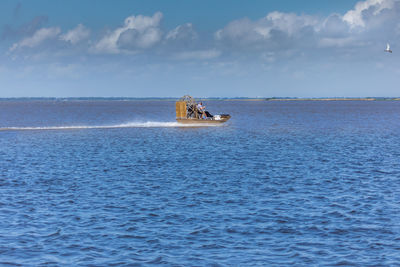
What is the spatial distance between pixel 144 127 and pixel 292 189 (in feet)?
176

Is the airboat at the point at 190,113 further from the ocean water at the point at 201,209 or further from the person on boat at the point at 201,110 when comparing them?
the ocean water at the point at 201,209

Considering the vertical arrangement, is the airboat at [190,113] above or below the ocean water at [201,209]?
above

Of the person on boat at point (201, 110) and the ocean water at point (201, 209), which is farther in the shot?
the person on boat at point (201, 110)

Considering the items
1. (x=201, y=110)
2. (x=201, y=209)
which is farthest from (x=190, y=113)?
(x=201, y=209)

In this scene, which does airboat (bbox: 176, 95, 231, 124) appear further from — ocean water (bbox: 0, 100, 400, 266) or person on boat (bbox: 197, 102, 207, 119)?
ocean water (bbox: 0, 100, 400, 266)

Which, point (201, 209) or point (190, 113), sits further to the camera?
point (190, 113)

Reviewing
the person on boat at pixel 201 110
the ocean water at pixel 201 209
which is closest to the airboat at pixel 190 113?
the person on boat at pixel 201 110

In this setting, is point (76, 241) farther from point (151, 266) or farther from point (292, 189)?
point (292, 189)

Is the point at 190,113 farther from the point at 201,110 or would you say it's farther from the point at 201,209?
the point at 201,209

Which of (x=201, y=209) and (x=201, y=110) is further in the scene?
(x=201, y=110)

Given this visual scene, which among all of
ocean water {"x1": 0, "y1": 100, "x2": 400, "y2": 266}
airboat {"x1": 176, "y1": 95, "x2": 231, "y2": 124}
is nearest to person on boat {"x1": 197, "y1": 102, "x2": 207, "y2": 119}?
airboat {"x1": 176, "y1": 95, "x2": 231, "y2": 124}

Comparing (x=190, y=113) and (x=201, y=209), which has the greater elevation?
(x=190, y=113)

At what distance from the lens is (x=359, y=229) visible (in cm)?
1756

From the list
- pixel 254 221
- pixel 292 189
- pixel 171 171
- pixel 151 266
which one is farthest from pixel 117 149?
pixel 151 266
